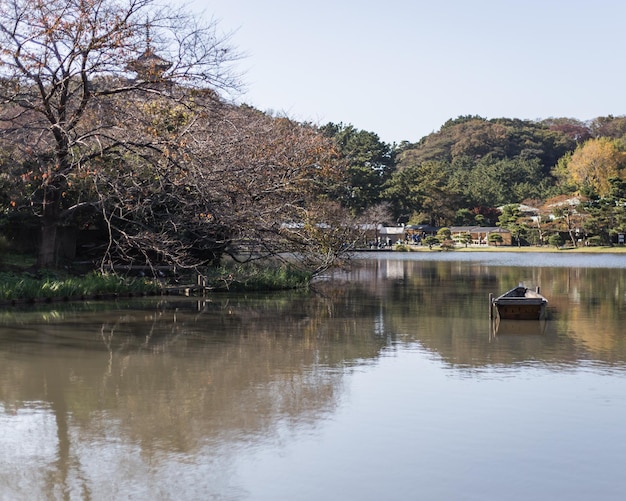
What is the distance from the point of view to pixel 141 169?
21.1 meters

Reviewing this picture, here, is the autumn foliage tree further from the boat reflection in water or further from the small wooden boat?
the boat reflection in water

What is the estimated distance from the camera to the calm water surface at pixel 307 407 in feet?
→ 22.2

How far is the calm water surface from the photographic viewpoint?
266 inches

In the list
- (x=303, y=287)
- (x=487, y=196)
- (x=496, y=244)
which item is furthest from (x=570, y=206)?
(x=303, y=287)

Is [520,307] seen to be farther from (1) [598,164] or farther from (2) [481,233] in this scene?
(1) [598,164]

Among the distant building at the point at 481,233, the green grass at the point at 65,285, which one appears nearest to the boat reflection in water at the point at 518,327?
the green grass at the point at 65,285

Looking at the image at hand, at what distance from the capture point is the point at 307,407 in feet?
30.6

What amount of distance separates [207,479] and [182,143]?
11680 mm

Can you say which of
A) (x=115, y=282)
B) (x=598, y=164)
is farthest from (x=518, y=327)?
(x=598, y=164)

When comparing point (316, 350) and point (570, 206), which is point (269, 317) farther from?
point (570, 206)

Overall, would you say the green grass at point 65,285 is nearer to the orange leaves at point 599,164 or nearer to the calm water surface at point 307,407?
the calm water surface at point 307,407

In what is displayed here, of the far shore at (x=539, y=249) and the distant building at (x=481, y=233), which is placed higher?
the distant building at (x=481, y=233)

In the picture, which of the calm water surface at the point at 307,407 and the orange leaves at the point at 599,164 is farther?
the orange leaves at the point at 599,164

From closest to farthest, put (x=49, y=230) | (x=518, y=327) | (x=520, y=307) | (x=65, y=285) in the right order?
(x=518, y=327), (x=520, y=307), (x=65, y=285), (x=49, y=230)
